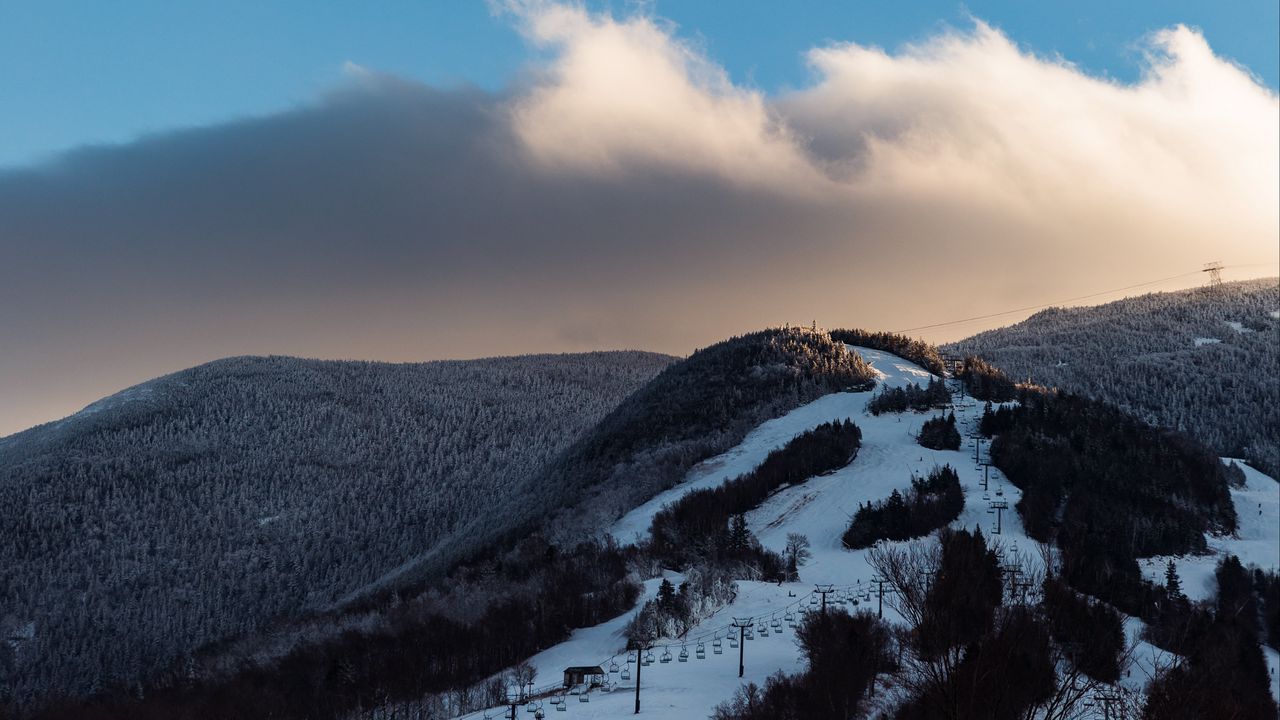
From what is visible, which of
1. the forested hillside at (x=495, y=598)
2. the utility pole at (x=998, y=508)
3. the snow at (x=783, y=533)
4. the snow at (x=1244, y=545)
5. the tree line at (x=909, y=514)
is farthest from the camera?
the utility pole at (x=998, y=508)

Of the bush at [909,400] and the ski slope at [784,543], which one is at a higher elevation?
the bush at [909,400]

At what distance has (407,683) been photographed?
265 feet

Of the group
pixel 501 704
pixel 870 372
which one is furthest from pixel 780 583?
pixel 870 372

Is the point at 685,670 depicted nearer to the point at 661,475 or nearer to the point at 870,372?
the point at 661,475

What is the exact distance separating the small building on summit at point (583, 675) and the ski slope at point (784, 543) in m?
1.06

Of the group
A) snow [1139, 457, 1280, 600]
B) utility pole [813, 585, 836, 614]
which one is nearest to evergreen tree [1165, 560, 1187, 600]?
snow [1139, 457, 1280, 600]

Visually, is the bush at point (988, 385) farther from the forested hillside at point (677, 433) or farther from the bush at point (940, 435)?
the bush at point (940, 435)

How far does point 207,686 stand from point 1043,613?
8839 centimetres

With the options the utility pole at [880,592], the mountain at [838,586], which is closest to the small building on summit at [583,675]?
the mountain at [838,586]

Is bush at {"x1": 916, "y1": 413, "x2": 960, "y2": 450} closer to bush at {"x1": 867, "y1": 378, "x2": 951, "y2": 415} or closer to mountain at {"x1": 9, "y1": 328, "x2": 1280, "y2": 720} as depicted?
mountain at {"x1": 9, "y1": 328, "x2": 1280, "y2": 720}

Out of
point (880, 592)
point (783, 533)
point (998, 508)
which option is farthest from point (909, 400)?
point (880, 592)

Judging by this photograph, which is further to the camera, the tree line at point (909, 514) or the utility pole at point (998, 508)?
the utility pole at point (998, 508)

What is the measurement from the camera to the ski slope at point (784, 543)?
6562 centimetres

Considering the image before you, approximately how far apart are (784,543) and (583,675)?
4413cm
